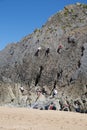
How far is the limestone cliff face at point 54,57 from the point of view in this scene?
3888cm

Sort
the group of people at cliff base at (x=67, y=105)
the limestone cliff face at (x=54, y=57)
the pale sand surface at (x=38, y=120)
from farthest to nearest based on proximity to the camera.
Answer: the limestone cliff face at (x=54, y=57) → the group of people at cliff base at (x=67, y=105) → the pale sand surface at (x=38, y=120)

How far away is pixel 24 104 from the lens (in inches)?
1467

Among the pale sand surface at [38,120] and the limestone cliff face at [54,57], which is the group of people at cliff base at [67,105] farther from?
the pale sand surface at [38,120]

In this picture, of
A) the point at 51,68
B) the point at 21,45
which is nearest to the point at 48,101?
the point at 51,68

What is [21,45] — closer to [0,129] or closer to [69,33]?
[69,33]

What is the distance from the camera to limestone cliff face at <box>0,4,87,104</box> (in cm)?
3888

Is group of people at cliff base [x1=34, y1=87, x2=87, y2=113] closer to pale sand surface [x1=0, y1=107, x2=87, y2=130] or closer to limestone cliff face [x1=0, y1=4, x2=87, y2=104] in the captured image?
limestone cliff face [x1=0, y1=4, x2=87, y2=104]

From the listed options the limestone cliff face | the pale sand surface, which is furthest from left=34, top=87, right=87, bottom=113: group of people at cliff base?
the pale sand surface

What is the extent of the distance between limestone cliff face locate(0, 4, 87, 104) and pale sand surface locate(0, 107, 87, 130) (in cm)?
862

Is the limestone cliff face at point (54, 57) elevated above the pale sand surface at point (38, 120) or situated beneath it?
elevated above

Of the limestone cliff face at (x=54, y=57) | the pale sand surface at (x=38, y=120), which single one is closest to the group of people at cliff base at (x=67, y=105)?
the limestone cliff face at (x=54, y=57)

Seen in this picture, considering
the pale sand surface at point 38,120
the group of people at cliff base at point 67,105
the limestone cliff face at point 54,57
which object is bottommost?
the pale sand surface at point 38,120

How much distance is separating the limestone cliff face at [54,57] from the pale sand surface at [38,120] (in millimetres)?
8618

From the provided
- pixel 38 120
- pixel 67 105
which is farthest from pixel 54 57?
pixel 38 120
